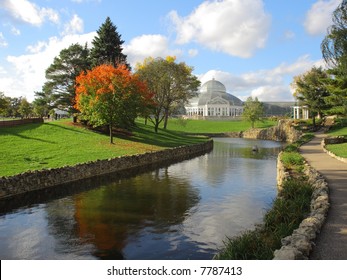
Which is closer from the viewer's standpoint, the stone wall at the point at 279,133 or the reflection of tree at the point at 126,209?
the reflection of tree at the point at 126,209

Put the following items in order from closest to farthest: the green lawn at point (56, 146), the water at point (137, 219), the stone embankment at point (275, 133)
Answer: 1. the water at point (137, 219)
2. the green lawn at point (56, 146)
3. the stone embankment at point (275, 133)

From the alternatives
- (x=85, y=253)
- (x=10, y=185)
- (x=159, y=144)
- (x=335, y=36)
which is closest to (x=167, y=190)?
(x=10, y=185)

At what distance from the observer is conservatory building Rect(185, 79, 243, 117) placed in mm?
158875

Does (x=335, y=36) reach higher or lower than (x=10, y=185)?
higher

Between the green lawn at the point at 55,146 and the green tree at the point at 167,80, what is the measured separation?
10.3m

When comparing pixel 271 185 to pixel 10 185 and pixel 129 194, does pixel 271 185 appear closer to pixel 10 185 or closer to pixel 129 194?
pixel 129 194

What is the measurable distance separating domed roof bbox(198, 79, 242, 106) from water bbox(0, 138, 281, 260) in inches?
5410

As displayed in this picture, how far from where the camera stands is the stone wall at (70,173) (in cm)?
2020

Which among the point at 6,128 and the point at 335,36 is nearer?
the point at 335,36

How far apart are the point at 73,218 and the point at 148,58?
4314 centimetres

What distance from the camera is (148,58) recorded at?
183 feet

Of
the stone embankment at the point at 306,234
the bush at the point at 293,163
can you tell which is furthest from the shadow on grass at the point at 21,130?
the stone embankment at the point at 306,234

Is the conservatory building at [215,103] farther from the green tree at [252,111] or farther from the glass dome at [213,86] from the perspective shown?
the green tree at [252,111]

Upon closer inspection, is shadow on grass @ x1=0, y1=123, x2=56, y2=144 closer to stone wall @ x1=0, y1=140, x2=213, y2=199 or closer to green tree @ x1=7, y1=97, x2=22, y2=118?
stone wall @ x1=0, y1=140, x2=213, y2=199
